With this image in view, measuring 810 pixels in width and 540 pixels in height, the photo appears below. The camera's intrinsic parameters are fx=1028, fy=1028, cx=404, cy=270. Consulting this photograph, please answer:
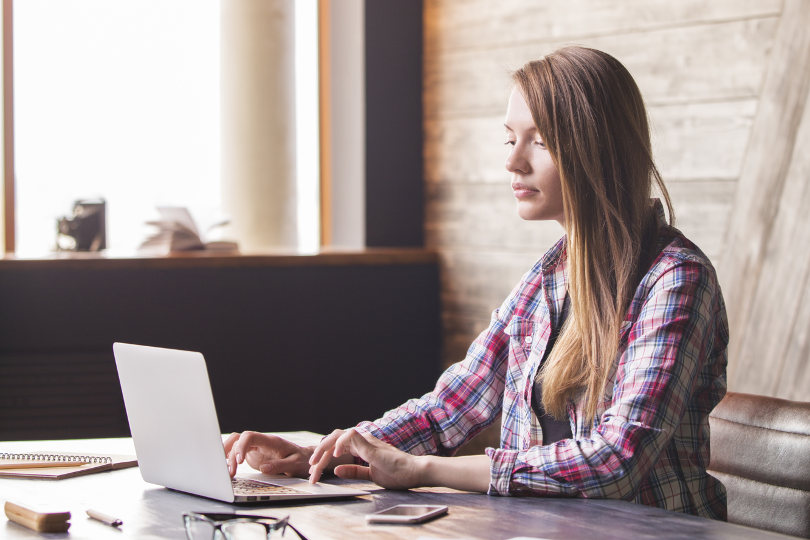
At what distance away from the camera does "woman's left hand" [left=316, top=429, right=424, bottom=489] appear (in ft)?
4.73

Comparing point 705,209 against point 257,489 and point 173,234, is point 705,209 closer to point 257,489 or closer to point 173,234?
point 173,234

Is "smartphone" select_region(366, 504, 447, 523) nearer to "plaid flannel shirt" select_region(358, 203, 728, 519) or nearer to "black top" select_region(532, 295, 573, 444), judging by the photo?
"plaid flannel shirt" select_region(358, 203, 728, 519)

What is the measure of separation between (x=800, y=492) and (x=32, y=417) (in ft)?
7.92

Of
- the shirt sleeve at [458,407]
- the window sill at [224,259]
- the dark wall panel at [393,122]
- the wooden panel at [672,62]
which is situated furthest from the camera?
the dark wall panel at [393,122]

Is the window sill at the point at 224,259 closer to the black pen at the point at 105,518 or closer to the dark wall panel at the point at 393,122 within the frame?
the dark wall panel at the point at 393,122

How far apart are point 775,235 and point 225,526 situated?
2.06 m

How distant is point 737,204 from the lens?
286cm

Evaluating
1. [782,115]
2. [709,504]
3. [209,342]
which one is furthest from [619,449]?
[209,342]

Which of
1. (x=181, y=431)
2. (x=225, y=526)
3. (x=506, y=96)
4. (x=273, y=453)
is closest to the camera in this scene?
(x=225, y=526)

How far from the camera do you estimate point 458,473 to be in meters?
1.43

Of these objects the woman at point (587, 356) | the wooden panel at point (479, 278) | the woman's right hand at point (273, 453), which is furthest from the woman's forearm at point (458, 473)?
the wooden panel at point (479, 278)

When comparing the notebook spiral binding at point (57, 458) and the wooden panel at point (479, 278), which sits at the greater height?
the wooden panel at point (479, 278)

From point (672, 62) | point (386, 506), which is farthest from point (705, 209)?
point (386, 506)

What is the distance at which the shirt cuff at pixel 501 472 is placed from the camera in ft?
4.58
